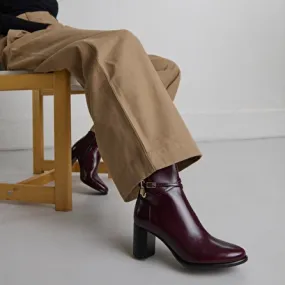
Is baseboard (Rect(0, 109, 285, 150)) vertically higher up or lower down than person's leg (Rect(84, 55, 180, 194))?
lower down

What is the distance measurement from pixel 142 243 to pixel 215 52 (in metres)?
2.08

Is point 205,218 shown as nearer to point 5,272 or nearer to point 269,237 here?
point 269,237

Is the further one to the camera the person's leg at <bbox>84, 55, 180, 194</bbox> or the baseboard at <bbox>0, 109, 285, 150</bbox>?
the baseboard at <bbox>0, 109, 285, 150</bbox>

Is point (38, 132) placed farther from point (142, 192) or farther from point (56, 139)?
point (142, 192)

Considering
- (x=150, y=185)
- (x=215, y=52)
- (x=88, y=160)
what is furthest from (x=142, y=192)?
(x=215, y=52)

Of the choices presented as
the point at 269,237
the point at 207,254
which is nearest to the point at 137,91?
the point at 207,254

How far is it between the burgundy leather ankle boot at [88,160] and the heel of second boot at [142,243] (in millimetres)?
531

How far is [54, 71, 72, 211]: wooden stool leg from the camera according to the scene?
1092 mm

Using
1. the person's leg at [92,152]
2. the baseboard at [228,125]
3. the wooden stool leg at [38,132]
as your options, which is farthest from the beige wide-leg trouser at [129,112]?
the baseboard at [228,125]

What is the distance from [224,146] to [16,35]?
61.6 inches

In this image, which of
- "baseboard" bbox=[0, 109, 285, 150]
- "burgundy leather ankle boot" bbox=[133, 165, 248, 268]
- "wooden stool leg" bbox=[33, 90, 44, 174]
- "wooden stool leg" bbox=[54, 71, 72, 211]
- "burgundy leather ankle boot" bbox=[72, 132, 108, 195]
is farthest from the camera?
"baseboard" bbox=[0, 109, 285, 150]

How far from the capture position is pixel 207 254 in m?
0.72

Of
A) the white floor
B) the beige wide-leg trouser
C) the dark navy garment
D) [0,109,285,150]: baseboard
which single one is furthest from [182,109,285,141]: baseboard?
the beige wide-leg trouser

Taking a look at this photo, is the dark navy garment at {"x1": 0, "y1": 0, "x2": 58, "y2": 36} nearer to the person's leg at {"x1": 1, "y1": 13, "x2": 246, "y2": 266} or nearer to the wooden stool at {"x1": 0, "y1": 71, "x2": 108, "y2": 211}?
the wooden stool at {"x1": 0, "y1": 71, "x2": 108, "y2": 211}
